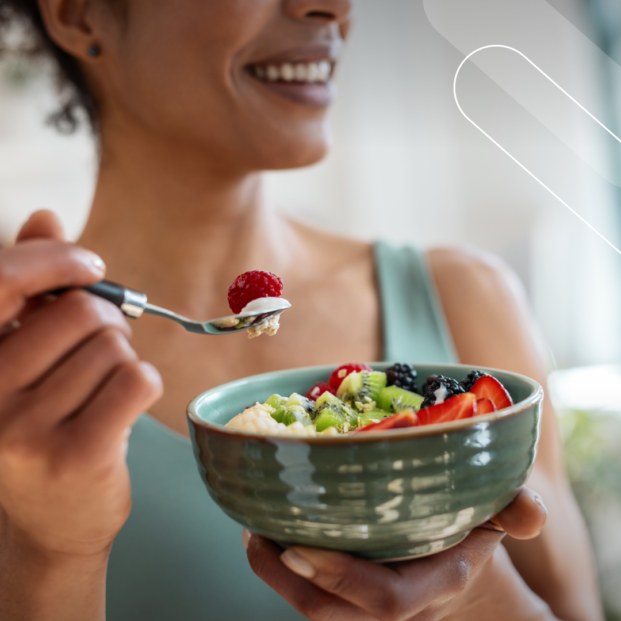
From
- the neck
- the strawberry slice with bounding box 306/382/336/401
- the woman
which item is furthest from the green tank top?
the strawberry slice with bounding box 306/382/336/401

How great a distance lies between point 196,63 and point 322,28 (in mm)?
200

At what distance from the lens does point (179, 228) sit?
36.8 inches

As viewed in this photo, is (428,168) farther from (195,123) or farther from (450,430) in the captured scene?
(450,430)

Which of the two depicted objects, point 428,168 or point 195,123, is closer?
point 195,123

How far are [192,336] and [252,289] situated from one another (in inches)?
18.3

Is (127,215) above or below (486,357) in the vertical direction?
above

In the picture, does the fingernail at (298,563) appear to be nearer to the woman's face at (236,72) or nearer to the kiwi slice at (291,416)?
the kiwi slice at (291,416)

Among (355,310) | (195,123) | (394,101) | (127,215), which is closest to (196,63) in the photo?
(195,123)

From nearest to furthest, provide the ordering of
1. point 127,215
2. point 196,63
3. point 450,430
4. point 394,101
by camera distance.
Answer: point 450,430 < point 196,63 < point 127,215 < point 394,101

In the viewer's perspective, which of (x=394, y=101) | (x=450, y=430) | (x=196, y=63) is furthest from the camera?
(x=394, y=101)

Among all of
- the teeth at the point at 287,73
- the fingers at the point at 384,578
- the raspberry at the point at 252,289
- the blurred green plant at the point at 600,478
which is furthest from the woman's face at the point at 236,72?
the blurred green plant at the point at 600,478

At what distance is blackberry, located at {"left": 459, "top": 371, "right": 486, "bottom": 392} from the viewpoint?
0.48m

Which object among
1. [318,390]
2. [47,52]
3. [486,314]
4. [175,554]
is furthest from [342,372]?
[47,52]

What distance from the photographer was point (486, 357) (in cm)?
100
